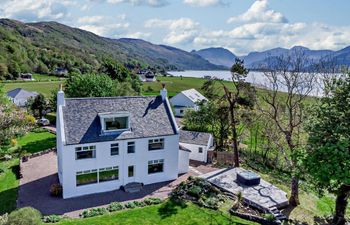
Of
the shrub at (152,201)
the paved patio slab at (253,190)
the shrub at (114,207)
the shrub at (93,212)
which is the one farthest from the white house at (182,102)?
the shrub at (93,212)

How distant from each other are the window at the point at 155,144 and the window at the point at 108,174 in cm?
377

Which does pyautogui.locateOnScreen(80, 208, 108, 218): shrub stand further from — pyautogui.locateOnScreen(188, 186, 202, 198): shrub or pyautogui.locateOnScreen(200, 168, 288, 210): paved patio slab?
pyautogui.locateOnScreen(200, 168, 288, 210): paved patio slab

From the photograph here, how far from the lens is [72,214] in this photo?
23672 mm

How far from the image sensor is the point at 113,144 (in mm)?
28125

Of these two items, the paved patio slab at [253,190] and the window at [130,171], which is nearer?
the paved patio slab at [253,190]

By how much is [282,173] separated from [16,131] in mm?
31013

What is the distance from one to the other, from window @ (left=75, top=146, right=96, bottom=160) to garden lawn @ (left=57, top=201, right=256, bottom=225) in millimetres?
5982

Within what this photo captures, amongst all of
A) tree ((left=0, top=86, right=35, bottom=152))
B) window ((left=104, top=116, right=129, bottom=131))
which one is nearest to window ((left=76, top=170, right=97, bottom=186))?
window ((left=104, top=116, right=129, bottom=131))

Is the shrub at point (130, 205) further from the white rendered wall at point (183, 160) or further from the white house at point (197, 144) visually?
the white house at point (197, 144)

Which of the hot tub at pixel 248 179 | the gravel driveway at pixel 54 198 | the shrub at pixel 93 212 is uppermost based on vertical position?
the hot tub at pixel 248 179

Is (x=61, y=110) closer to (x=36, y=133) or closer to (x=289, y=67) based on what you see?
(x=289, y=67)

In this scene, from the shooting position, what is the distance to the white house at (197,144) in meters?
37.5

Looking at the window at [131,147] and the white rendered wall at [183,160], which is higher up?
the window at [131,147]

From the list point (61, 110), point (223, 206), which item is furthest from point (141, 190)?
point (61, 110)
